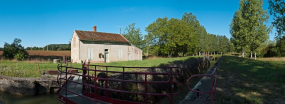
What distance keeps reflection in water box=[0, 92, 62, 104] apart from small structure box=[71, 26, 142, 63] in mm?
12870

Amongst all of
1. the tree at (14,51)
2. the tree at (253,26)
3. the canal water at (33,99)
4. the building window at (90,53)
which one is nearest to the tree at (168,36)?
the tree at (253,26)

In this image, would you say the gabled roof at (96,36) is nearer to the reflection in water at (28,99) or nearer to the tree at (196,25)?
the reflection in water at (28,99)

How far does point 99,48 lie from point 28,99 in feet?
53.5

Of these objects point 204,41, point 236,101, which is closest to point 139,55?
point 236,101

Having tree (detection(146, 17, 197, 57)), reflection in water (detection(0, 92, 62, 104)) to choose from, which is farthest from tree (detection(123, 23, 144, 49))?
reflection in water (detection(0, 92, 62, 104))

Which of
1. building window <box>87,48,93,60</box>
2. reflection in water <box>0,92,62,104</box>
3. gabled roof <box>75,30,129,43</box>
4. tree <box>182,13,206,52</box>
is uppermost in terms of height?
tree <box>182,13,206,52</box>

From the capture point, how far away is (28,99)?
9.28 metres

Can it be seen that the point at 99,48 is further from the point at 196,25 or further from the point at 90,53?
the point at 196,25

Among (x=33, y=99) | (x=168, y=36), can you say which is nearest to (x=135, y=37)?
(x=168, y=36)

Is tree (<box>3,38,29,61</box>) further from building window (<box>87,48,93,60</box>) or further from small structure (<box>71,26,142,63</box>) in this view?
building window (<box>87,48,93,60</box>)

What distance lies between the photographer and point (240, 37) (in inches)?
1271

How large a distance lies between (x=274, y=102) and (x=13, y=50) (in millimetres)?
31759

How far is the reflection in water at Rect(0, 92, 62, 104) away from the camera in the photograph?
29.0 ft

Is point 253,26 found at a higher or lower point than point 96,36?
higher
